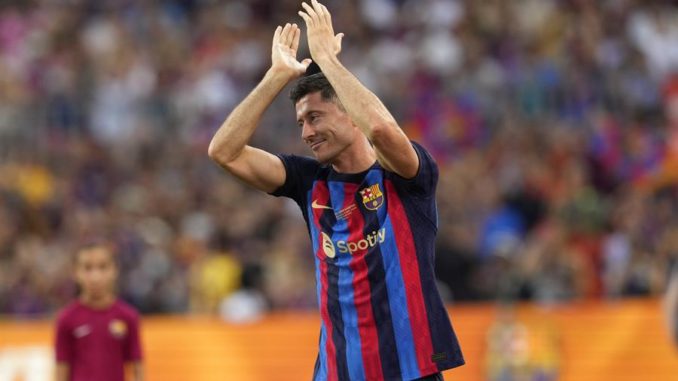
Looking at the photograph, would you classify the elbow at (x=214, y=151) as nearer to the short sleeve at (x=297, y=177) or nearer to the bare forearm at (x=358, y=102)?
the short sleeve at (x=297, y=177)

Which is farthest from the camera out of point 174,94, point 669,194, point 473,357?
point 174,94

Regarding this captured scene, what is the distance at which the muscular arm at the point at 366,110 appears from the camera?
589 cm

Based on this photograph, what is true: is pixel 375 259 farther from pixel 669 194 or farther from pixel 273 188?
pixel 669 194

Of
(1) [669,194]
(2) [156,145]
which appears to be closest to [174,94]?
(2) [156,145]

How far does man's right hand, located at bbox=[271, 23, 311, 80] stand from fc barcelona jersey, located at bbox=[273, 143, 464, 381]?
557 mm

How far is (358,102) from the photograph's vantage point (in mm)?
5914

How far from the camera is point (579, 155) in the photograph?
14977mm

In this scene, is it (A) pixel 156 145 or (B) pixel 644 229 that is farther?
(A) pixel 156 145

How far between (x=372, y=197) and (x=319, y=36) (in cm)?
77

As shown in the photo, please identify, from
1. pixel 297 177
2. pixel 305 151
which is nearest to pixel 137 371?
pixel 297 177

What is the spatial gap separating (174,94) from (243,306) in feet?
15.6

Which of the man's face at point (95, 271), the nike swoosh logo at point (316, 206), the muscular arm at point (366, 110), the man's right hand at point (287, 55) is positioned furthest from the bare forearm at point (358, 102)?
the man's face at point (95, 271)

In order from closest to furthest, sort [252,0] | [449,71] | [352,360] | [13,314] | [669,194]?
1. [352,360]
2. [669,194]
3. [13,314]
4. [449,71]
5. [252,0]

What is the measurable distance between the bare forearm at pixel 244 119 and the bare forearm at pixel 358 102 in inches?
9.7
